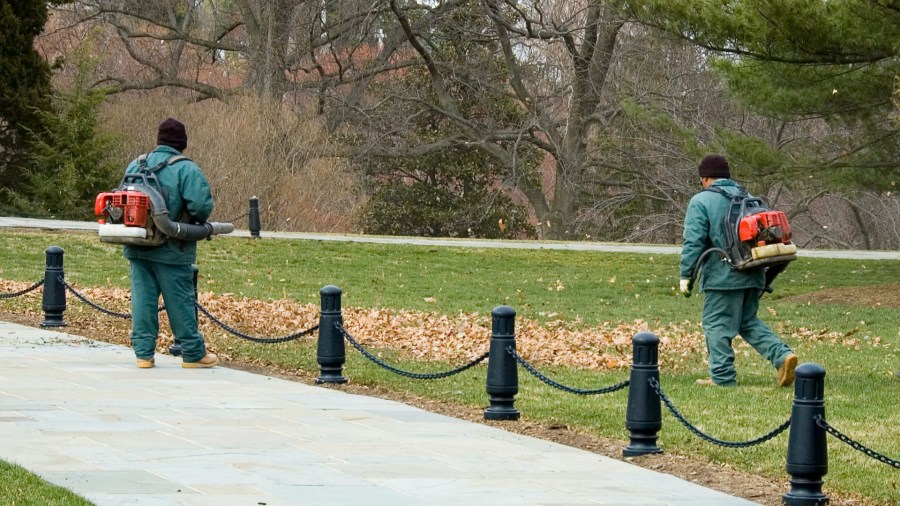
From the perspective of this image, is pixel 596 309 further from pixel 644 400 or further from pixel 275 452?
pixel 275 452

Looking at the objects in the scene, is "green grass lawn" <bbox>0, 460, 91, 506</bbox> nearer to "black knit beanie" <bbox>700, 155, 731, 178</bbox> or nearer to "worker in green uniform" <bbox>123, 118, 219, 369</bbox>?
"worker in green uniform" <bbox>123, 118, 219, 369</bbox>

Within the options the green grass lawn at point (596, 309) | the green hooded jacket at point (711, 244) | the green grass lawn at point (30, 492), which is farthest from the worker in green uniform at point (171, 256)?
the green grass lawn at point (30, 492)

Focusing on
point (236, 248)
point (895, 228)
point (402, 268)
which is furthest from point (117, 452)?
point (895, 228)

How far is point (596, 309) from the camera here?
65.3 feet

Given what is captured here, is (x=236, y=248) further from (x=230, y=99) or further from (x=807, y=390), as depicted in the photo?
(x=807, y=390)

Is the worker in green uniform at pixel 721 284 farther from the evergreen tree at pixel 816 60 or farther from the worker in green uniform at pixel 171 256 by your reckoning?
the evergreen tree at pixel 816 60

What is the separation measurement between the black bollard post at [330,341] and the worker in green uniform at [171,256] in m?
1.08

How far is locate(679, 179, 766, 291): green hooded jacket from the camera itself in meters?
10.9

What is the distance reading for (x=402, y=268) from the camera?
25.2 meters

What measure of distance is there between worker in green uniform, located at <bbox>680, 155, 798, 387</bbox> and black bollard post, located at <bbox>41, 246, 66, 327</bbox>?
7.28m

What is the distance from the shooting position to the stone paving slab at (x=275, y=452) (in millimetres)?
6988

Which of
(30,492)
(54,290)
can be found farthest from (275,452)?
(54,290)

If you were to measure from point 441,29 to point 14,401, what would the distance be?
34.0m

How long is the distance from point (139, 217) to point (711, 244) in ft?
14.3
